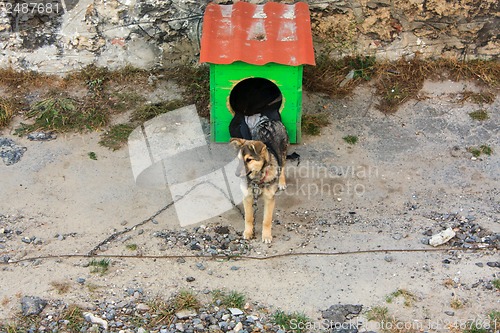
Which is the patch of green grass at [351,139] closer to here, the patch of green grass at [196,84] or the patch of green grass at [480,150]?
the patch of green grass at [480,150]

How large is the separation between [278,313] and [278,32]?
3.85 metres

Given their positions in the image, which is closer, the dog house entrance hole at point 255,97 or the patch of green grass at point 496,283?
the patch of green grass at point 496,283

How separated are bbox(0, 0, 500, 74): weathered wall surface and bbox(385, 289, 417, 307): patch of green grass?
463 centimetres

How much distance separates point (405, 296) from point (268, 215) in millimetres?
1724

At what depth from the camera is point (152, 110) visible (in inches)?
374

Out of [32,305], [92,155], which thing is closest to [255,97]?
[92,155]

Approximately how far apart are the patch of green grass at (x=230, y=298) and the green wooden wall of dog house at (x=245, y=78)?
2867 mm

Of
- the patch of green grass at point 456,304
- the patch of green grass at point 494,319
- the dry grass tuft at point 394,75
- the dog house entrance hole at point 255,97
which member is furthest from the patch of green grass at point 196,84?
the patch of green grass at point 494,319

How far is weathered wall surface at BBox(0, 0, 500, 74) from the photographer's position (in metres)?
9.73

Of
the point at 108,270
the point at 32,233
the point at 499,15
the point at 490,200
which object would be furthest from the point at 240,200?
the point at 499,15

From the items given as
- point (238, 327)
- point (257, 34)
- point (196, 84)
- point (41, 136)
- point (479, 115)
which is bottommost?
point (238, 327)

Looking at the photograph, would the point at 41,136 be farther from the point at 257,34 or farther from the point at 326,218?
the point at 326,218

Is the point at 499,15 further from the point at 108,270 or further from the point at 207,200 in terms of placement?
the point at 108,270

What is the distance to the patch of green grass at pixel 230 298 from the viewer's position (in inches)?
257
